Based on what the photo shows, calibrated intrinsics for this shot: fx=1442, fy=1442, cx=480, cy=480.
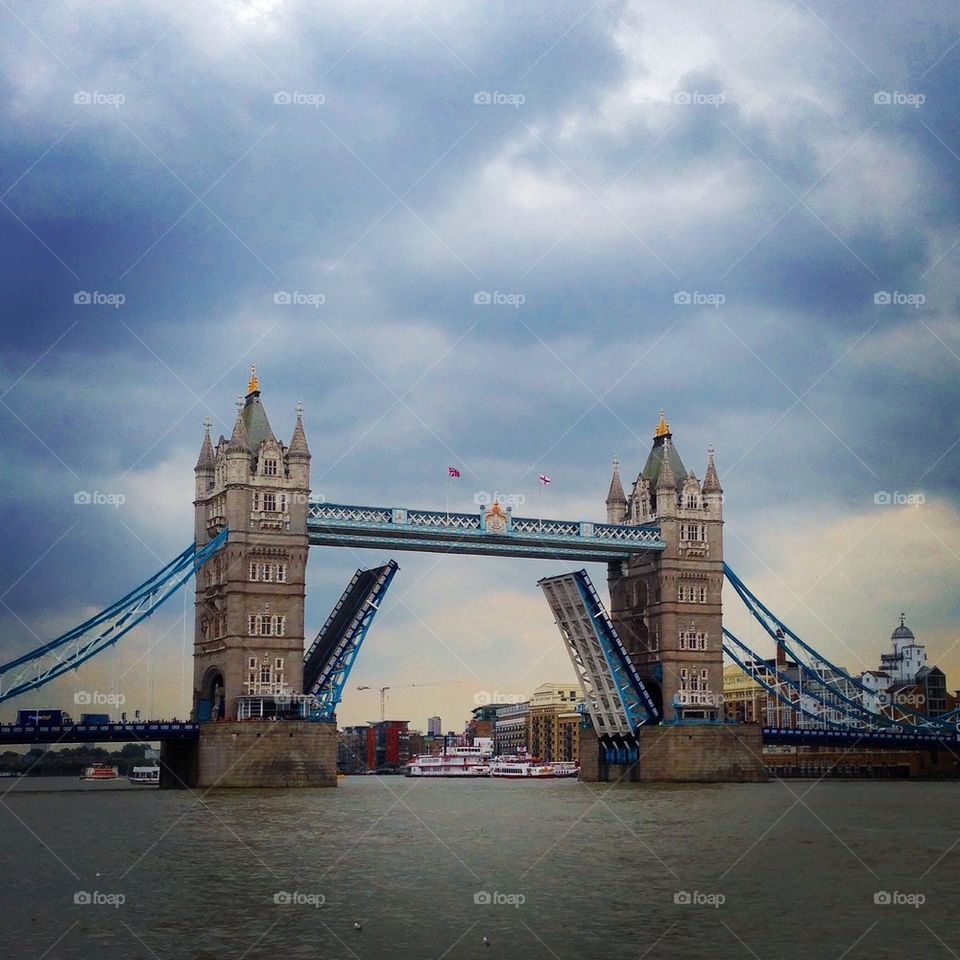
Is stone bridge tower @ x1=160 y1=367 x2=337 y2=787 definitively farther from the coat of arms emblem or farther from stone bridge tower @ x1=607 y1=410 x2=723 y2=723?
stone bridge tower @ x1=607 y1=410 x2=723 y2=723

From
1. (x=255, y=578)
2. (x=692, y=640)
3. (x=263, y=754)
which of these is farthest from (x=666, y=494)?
(x=263, y=754)

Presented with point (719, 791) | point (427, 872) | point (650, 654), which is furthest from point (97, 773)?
A: point (427, 872)

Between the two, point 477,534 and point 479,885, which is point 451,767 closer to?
point 477,534

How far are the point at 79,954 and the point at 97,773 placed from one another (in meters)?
129

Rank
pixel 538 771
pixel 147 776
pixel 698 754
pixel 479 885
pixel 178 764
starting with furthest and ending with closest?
pixel 538 771 → pixel 147 776 → pixel 698 754 → pixel 178 764 → pixel 479 885

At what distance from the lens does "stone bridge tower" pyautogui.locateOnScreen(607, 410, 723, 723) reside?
304ft

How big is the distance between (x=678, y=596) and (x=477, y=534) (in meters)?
15.6

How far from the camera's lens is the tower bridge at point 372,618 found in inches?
3056

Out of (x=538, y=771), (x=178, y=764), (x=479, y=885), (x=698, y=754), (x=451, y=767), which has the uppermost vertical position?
(x=698, y=754)

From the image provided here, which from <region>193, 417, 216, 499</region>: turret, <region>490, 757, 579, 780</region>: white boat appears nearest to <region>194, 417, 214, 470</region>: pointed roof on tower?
<region>193, 417, 216, 499</region>: turret

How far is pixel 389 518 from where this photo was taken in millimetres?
83375

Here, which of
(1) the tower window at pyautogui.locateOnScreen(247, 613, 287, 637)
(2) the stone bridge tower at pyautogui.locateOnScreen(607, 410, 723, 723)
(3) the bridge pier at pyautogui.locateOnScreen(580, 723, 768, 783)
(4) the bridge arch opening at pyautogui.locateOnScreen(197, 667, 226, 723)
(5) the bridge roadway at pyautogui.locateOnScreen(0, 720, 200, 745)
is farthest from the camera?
(2) the stone bridge tower at pyautogui.locateOnScreen(607, 410, 723, 723)

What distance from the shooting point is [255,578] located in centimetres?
8025

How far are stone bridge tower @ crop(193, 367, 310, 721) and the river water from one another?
73.0ft
